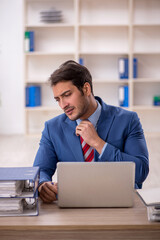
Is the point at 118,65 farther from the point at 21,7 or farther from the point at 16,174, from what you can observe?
the point at 16,174

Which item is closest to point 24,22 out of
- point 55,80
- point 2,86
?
point 2,86

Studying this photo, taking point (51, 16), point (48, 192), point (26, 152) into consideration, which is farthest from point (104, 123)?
point (51, 16)

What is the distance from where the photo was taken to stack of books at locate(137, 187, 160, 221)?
49.8 inches

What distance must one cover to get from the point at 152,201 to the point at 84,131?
57 centimetres

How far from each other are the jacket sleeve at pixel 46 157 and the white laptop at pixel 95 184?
425 millimetres

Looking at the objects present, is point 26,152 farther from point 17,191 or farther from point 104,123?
point 17,191

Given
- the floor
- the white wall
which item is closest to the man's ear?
the floor

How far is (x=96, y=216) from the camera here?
1313mm

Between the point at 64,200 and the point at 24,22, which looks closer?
the point at 64,200

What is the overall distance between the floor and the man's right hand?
7.13 feet

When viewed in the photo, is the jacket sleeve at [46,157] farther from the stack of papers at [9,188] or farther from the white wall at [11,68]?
the white wall at [11,68]

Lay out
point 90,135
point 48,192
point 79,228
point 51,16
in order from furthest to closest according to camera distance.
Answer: point 51,16, point 90,135, point 48,192, point 79,228

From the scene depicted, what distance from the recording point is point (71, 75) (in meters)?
1.79

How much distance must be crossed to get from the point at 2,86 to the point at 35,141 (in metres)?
1.26
